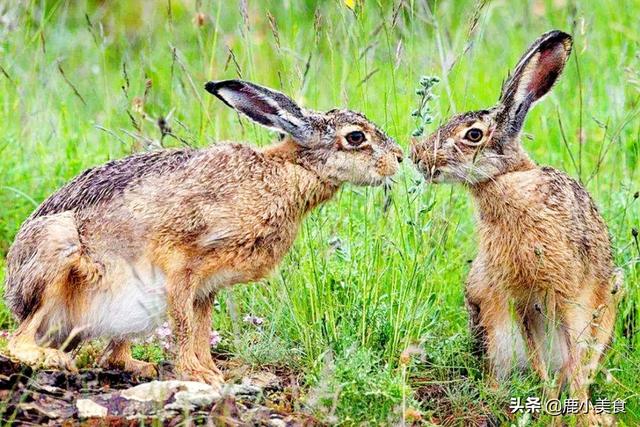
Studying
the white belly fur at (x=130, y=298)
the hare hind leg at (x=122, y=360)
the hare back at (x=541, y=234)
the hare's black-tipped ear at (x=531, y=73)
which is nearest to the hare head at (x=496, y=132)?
the hare's black-tipped ear at (x=531, y=73)

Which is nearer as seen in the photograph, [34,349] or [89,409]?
[89,409]

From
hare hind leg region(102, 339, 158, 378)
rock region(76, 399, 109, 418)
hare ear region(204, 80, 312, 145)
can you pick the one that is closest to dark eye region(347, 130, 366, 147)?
hare ear region(204, 80, 312, 145)

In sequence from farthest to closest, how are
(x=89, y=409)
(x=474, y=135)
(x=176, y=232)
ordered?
(x=474, y=135)
(x=176, y=232)
(x=89, y=409)

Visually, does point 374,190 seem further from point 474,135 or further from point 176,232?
point 176,232

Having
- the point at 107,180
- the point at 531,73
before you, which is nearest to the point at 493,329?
the point at 531,73

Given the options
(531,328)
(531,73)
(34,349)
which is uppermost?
(531,73)

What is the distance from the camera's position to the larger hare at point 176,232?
21.9ft

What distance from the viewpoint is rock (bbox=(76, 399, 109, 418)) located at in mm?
5898

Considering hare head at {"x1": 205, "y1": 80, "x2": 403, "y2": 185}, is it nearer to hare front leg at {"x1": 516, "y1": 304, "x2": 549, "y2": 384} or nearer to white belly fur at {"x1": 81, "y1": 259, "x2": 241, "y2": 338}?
white belly fur at {"x1": 81, "y1": 259, "x2": 241, "y2": 338}

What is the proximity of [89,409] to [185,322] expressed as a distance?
31.7 inches

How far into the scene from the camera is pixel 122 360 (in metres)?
7.00

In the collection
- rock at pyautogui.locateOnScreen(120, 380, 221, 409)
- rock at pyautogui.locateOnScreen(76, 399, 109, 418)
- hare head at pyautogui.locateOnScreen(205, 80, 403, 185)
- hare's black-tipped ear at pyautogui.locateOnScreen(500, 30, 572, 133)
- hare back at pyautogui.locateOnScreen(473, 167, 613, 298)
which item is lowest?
rock at pyautogui.locateOnScreen(76, 399, 109, 418)

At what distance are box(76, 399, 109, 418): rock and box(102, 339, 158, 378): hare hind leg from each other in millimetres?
936

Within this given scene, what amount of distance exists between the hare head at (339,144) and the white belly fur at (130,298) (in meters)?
0.79
